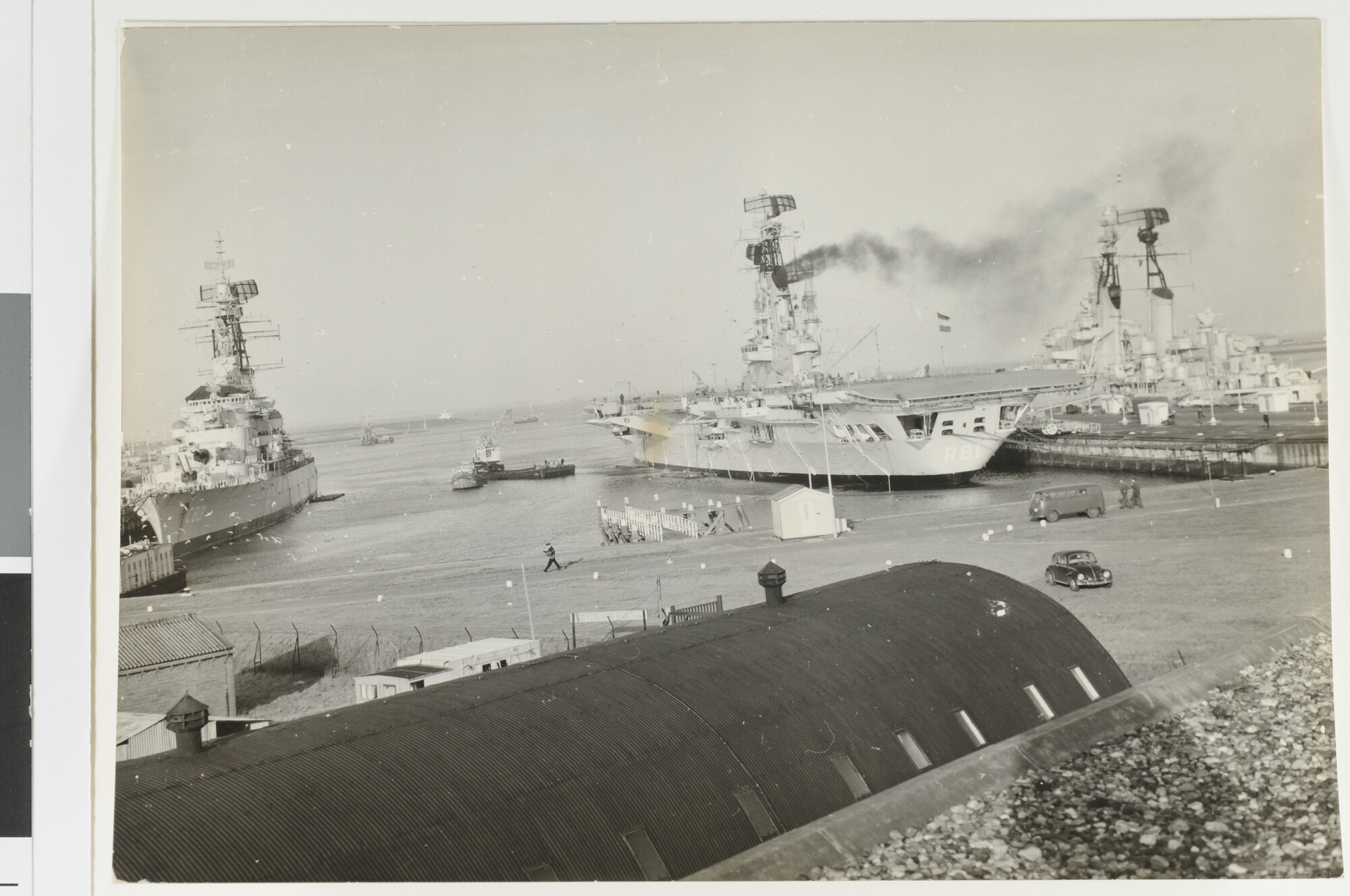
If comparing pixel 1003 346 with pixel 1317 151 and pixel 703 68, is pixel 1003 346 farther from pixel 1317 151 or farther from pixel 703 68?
pixel 703 68

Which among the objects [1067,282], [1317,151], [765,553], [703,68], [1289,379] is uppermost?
[703,68]

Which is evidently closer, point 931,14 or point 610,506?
point 931,14

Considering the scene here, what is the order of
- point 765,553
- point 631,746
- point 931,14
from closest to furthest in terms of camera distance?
point 631,746 < point 931,14 < point 765,553

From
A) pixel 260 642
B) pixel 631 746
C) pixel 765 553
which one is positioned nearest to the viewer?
pixel 631 746

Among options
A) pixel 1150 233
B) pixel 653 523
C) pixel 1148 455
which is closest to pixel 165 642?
pixel 653 523

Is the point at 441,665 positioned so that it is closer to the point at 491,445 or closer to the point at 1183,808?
the point at 491,445

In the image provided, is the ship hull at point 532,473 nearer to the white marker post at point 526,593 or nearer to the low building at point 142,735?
the white marker post at point 526,593

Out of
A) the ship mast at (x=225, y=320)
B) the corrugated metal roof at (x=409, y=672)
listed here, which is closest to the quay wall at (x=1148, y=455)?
the corrugated metal roof at (x=409, y=672)

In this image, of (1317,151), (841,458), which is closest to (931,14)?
(1317,151)
